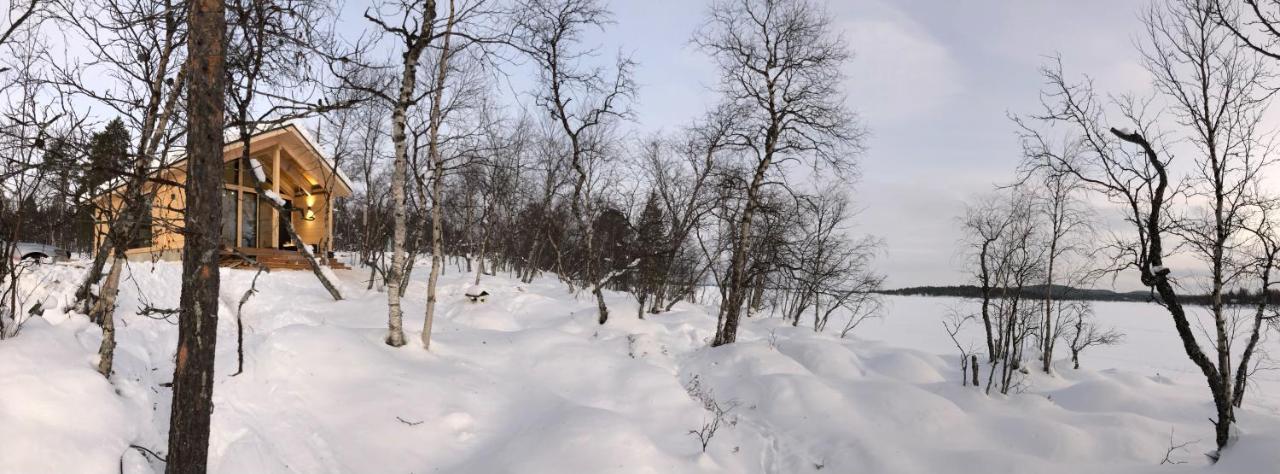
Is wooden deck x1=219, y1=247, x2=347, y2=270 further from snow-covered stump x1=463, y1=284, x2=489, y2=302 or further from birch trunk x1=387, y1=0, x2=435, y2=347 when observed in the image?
birch trunk x1=387, y1=0, x2=435, y2=347

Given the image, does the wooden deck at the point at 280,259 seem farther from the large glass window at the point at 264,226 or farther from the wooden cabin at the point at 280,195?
the large glass window at the point at 264,226

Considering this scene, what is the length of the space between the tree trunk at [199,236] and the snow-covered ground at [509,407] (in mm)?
1070

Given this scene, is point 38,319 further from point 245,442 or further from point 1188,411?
point 1188,411

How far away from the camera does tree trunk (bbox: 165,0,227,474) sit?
4336mm

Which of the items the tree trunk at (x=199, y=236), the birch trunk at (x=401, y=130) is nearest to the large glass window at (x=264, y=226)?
the birch trunk at (x=401, y=130)

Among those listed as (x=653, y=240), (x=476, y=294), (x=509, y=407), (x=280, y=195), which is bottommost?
(x=509, y=407)

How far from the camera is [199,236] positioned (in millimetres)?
4277

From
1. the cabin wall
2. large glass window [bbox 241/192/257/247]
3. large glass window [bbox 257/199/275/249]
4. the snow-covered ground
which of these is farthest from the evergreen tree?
the cabin wall

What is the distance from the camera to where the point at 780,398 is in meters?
10.5

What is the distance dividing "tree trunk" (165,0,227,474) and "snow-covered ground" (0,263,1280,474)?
1.07 meters

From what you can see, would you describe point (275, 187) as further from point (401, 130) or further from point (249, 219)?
point (401, 130)

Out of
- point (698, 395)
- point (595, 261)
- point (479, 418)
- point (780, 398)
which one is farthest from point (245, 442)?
point (595, 261)

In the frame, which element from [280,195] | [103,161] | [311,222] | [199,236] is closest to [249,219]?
[280,195]

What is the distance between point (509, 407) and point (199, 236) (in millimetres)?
4692
